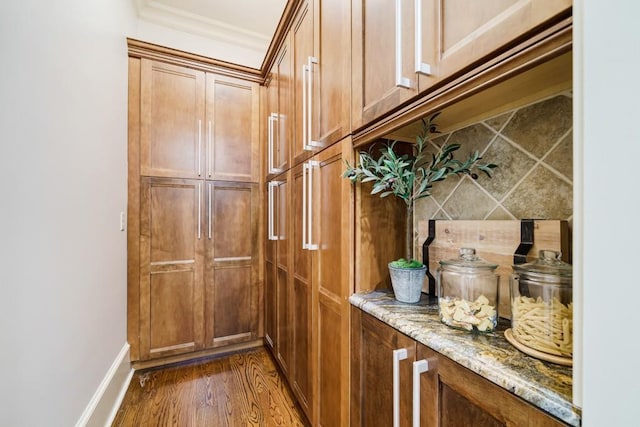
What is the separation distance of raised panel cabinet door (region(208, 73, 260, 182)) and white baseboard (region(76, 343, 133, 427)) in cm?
151

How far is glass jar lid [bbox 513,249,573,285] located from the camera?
1.94ft

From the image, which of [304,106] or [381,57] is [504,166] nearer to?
[381,57]

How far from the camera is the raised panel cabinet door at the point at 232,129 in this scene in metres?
2.33

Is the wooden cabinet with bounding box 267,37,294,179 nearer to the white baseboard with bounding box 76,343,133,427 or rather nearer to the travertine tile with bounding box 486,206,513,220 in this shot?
the travertine tile with bounding box 486,206,513,220

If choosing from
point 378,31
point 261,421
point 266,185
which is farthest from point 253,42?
point 261,421

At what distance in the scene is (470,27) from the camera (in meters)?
0.64

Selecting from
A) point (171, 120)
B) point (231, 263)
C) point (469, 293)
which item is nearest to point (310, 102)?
point (469, 293)

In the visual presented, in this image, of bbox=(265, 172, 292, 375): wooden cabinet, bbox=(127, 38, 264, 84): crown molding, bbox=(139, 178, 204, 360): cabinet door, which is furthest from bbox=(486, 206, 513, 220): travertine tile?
bbox=(127, 38, 264, 84): crown molding

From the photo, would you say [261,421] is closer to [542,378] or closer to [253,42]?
[542,378]

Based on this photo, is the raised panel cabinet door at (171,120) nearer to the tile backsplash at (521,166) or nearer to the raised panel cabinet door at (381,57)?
the raised panel cabinet door at (381,57)

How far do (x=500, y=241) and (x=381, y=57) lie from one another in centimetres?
75

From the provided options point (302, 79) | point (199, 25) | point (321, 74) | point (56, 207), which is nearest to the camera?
point (56, 207)

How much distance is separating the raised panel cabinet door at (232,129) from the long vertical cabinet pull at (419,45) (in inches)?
77.5

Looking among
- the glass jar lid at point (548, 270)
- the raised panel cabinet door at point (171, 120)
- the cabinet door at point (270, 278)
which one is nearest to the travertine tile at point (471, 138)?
the glass jar lid at point (548, 270)
